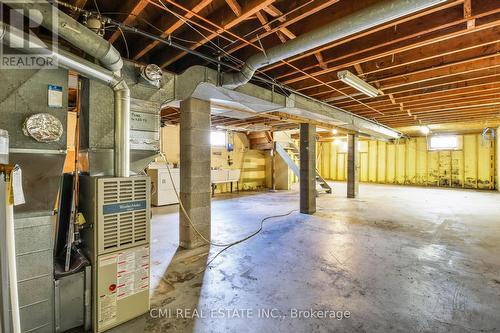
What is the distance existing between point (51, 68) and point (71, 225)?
3.44 feet

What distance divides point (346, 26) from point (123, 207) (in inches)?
82.9

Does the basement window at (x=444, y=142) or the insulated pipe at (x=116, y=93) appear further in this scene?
the basement window at (x=444, y=142)

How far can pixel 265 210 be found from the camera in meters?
5.50

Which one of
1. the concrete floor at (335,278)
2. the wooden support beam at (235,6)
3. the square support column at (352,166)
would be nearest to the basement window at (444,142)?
the square support column at (352,166)

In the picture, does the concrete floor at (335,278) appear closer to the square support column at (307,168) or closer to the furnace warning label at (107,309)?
the furnace warning label at (107,309)

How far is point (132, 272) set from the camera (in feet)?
5.68

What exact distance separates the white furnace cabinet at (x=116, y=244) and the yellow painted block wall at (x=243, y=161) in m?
5.54

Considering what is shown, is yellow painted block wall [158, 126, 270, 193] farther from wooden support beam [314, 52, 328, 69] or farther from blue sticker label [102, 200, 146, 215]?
blue sticker label [102, 200, 146, 215]

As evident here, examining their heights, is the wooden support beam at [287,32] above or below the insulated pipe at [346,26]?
above

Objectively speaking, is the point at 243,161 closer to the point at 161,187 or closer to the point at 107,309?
the point at 161,187

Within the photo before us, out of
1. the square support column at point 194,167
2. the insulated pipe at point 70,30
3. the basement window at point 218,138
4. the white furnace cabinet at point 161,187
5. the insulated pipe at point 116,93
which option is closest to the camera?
the insulated pipe at point 70,30

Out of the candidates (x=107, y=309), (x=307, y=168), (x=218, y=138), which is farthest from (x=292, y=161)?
(x=107, y=309)

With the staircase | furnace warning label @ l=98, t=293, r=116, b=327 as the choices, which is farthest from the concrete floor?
the staircase

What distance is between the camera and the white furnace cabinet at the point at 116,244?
1598 mm
